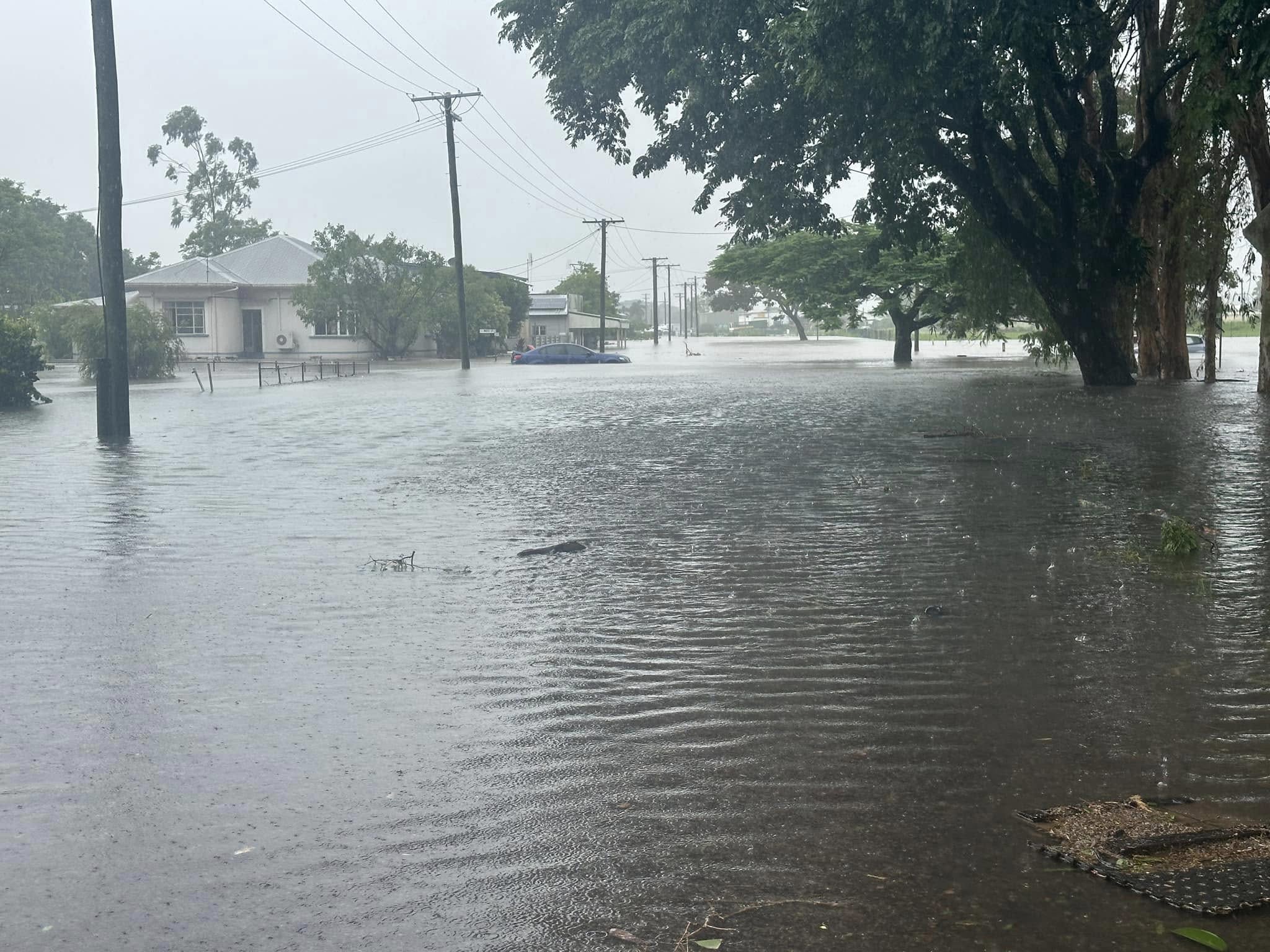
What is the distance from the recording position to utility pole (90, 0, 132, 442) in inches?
766

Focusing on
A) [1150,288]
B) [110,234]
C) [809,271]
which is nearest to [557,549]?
[110,234]

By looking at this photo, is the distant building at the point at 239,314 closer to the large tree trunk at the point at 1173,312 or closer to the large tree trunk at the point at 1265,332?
the large tree trunk at the point at 1173,312

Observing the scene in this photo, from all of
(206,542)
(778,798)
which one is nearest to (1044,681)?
(778,798)

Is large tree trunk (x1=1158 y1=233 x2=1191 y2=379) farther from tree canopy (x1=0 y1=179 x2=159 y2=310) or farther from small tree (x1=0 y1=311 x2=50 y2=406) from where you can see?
tree canopy (x1=0 y1=179 x2=159 y2=310)

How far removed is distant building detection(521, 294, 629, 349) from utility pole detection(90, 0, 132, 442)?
68711mm

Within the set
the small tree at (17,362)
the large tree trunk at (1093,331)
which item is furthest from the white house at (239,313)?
the large tree trunk at (1093,331)

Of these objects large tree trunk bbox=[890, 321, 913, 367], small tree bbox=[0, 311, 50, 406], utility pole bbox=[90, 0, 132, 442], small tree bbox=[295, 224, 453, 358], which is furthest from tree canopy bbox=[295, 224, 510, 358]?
utility pole bbox=[90, 0, 132, 442]

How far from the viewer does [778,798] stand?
14.9ft

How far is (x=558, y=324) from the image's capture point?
96250mm

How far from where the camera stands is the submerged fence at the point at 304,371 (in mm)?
41562

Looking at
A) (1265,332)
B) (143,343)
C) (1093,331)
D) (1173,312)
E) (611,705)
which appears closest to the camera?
(611,705)

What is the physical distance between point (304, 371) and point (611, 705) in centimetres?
4234

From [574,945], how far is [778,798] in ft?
4.07

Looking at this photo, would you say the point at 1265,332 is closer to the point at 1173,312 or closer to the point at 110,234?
the point at 1173,312
